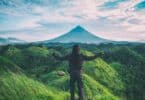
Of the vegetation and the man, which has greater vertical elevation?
the man

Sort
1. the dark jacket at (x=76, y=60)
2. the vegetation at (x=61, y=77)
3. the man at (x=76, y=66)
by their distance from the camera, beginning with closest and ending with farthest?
1. the man at (x=76, y=66)
2. the dark jacket at (x=76, y=60)
3. the vegetation at (x=61, y=77)

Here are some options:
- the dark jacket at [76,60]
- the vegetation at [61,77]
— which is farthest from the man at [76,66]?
the vegetation at [61,77]

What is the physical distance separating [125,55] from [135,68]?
315 inches

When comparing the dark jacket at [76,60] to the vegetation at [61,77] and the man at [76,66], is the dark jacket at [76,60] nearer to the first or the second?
the man at [76,66]

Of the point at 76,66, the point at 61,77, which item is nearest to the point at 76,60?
the point at 76,66

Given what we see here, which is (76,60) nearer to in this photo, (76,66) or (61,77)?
(76,66)

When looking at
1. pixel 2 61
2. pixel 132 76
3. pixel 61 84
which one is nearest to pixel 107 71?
pixel 132 76

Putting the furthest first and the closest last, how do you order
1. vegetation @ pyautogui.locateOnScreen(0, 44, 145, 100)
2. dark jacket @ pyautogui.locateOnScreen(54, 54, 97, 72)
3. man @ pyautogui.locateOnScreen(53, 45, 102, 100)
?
vegetation @ pyautogui.locateOnScreen(0, 44, 145, 100) → dark jacket @ pyautogui.locateOnScreen(54, 54, 97, 72) → man @ pyautogui.locateOnScreen(53, 45, 102, 100)

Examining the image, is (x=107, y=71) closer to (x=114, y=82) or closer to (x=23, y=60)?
(x=114, y=82)

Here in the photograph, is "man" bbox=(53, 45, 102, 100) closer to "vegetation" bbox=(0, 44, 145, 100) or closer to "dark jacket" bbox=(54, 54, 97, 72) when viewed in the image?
"dark jacket" bbox=(54, 54, 97, 72)

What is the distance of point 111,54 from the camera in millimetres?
62562

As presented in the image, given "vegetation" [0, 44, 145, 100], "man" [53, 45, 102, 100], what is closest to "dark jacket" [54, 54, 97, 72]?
"man" [53, 45, 102, 100]

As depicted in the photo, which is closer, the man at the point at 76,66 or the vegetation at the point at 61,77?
the man at the point at 76,66

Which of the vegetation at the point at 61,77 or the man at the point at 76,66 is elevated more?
the man at the point at 76,66
